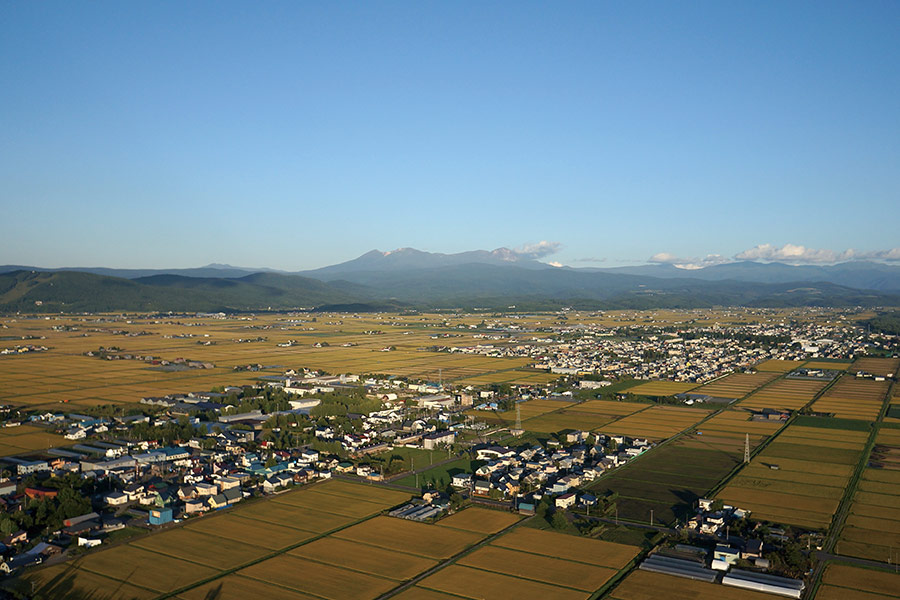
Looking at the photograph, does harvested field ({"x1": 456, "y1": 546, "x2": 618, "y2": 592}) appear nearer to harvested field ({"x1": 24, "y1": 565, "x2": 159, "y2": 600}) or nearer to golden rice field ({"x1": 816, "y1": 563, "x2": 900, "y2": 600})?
golden rice field ({"x1": 816, "y1": 563, "x2": 900, "y2": 600})

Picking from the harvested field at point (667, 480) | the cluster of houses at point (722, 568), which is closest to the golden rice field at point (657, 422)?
the harvested field at point (667, 480)

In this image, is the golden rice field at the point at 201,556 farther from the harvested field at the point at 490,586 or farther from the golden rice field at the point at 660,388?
the golden rice field at the point at 660,388

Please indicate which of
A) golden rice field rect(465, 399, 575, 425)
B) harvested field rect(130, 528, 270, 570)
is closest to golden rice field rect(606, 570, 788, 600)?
harvested field rect(130, 528, 270, 570)

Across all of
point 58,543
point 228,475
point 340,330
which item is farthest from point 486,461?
point 340,330

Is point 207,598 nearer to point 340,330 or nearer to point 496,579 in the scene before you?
point 496,579

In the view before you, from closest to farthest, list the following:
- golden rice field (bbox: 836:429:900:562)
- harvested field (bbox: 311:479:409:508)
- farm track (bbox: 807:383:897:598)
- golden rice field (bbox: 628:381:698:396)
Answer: farm track (bbox: 807:383:897:598) < golden rice field (bbox: 836:429:900:562) < harvested field (bbox: 311:479:409:508) < golden rice field (bbox: 628:381:698:396)

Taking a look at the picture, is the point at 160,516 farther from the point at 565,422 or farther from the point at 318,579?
the point at 565,422
